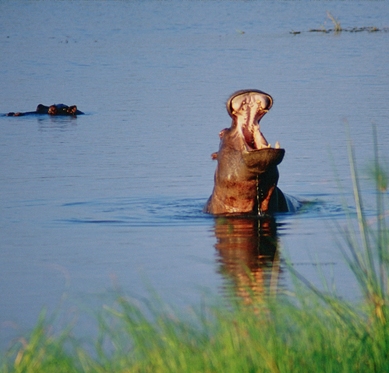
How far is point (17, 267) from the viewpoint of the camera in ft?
24.5

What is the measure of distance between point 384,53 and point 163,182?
1548 cm

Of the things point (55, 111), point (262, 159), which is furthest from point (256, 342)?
point (55, 111)

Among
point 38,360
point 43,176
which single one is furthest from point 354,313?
point 43,176

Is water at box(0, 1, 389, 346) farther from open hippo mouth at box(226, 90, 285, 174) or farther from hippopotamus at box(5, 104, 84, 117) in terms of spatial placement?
open hippo mouth at box(226, 90, 285, 174)

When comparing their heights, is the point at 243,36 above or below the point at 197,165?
above

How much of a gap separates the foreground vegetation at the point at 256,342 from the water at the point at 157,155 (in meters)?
0.93

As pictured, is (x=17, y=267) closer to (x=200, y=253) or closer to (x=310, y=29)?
(x=200, y=253)

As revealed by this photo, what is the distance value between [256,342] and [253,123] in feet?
14.9

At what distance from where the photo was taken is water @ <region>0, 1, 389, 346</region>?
7180mm

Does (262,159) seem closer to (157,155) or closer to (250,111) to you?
(250,111)

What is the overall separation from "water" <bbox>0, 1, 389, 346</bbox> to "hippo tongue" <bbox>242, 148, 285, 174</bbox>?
0.46m

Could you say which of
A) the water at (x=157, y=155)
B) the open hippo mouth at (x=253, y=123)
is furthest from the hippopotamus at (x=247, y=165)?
the water at (x=157, y=155)

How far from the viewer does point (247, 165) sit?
8.86m

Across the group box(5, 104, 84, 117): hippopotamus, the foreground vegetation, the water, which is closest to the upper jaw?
the water
